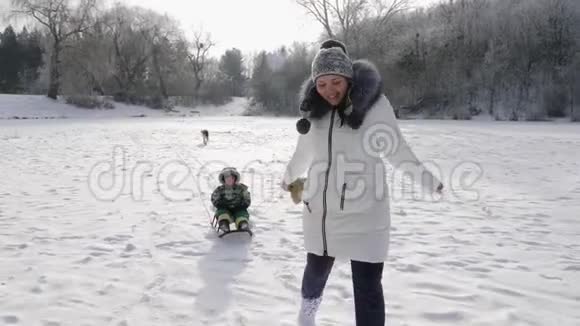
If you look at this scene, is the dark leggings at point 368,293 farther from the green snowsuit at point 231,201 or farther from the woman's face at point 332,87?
the green snowsuit at point 231,201

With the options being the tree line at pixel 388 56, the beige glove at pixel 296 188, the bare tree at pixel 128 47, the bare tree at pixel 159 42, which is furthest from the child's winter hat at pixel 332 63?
the bare tree at pixel 159 42

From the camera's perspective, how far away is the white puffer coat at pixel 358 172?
1963 millimetres

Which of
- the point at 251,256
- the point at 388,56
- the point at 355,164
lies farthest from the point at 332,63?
the point at 388,56

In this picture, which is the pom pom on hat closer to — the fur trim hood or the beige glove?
the fur trim hood

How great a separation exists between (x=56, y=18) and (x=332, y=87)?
38593 mm

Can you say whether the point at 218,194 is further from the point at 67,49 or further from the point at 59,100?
the point at 67,49

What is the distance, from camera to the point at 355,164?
6.59 feet

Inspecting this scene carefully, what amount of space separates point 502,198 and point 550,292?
3115 mm

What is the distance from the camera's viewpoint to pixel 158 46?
45.5m

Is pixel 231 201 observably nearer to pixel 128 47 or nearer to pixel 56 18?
pixel 56 18

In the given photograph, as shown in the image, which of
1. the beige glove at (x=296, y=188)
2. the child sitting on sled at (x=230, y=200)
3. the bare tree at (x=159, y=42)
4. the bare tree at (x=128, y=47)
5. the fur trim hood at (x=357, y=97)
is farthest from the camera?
the bare tree at (x=159, y=42)

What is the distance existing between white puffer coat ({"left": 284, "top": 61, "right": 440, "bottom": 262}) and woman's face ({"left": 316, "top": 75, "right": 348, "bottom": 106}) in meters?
0.06

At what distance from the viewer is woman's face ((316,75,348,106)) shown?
198cm

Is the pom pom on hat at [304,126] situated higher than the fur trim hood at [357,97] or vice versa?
the fur trim hood at [357,97]
